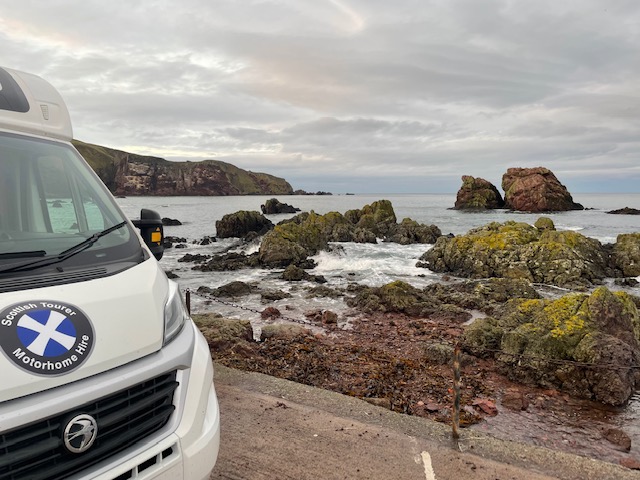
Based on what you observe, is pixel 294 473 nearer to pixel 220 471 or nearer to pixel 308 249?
pixel 220 471

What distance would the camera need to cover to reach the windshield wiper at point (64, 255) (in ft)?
7.59

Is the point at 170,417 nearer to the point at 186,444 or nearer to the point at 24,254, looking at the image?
the point at 186,444

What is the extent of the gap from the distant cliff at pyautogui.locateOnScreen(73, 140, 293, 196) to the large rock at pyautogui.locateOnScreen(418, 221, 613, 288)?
145321 millimetres

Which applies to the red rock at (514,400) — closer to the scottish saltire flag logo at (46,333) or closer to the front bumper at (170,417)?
the front bumper at (170,417)

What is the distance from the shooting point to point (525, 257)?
72.9ft

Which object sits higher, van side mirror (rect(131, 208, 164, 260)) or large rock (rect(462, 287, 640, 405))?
van side mirror (rect(131, 208, 164, 260))

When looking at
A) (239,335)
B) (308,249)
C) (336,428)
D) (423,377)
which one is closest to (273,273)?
(308,249)

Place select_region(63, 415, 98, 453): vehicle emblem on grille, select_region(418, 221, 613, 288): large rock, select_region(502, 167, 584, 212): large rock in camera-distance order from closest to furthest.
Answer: select_region(63, 415, 98, 453): vehicle emblem on grille → select_region(418, 221, 613, 288): large rock → select_region(502, 167, 584, 212): large rock

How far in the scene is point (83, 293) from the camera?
7.28ft

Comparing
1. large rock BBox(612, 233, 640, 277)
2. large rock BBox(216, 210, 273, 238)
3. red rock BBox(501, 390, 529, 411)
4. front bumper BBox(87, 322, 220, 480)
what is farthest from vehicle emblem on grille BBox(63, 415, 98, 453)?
large rock BBox(216, 210, 273, 238)

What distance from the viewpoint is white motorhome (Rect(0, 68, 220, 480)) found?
187 centimetres

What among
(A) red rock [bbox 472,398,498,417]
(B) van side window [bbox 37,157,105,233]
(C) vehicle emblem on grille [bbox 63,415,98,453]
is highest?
(B) van side window [bbox 37,157,105,233]

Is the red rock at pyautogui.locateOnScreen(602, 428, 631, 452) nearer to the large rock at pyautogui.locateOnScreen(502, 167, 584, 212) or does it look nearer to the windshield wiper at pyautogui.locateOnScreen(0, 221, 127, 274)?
the windshield wiper at pyautogui.locateOnScreen(0, 221, 127, 274)

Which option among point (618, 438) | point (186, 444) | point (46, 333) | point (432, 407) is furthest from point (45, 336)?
point (618, 438)
